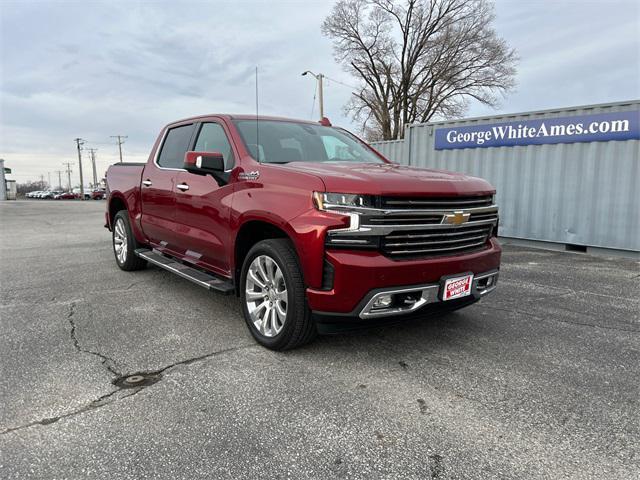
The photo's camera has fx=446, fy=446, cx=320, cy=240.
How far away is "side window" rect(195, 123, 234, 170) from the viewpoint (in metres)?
3.99

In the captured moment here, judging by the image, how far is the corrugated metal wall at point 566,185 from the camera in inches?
312

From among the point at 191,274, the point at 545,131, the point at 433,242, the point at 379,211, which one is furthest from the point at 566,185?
the point at 191,274

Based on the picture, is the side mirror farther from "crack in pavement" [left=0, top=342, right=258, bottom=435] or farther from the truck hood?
"crack in pavement" [left=0, top=342, right=258, bottom=435]

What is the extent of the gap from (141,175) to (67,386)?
10.8 ft

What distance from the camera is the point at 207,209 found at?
4.09 metres

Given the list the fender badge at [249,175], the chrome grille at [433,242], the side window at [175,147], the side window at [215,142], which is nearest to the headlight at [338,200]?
the chrome grille at [433,242]

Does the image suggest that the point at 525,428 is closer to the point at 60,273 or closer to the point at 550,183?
the point at 60,273

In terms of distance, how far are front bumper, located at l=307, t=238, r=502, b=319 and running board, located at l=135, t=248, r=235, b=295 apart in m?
1.17

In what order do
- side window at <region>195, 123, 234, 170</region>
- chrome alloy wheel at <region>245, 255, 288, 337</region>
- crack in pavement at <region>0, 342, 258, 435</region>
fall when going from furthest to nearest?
1. side window at <region>195, 123, 234, 170</region>
2. chrome alloy wheel at <region>245, 255, 288, 337</region>
3. crack in pavement at <region>0, 342, 258, 435</region>

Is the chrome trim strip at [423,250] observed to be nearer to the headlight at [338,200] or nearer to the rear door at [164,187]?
the headlight at [338,200]

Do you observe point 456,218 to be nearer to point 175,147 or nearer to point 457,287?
point 457,287

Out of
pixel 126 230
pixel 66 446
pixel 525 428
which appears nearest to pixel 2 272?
pixel 126 230

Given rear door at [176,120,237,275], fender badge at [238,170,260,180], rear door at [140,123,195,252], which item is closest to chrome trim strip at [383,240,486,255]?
fender badge at [238,170,260,180]

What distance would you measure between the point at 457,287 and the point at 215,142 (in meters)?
2.64
